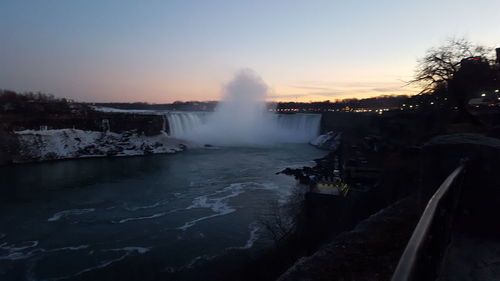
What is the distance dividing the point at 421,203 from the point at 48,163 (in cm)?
4238

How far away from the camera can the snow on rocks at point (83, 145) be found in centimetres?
3871

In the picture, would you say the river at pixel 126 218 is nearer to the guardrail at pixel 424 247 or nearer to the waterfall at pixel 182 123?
the guardrail at pixel 424 247

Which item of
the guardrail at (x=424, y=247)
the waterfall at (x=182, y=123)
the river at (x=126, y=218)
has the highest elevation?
the guardrail at (x=424, y=247)

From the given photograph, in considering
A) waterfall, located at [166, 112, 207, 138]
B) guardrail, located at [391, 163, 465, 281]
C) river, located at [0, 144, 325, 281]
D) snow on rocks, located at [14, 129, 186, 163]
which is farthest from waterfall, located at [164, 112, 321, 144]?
guardrail, located at [391, 163, 465, 281]

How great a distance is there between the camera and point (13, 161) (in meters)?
35.7

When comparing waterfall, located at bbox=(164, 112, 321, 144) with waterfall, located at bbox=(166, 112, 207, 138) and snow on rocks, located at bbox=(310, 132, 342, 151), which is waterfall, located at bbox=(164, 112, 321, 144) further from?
snow on rocks, located at bbox=(310, 132, 342, 151)

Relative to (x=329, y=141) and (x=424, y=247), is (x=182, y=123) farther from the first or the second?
(x=424, y=247)

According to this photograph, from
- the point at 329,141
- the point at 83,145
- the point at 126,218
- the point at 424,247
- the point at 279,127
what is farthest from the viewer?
the point at 279,127

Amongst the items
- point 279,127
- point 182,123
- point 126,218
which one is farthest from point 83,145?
point 279,127

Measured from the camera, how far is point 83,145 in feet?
141

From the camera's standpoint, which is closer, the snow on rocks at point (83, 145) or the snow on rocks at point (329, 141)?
the snow on rocks at point (83, 145)

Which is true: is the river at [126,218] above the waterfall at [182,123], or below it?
below

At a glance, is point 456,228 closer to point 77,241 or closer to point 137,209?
point 77,241

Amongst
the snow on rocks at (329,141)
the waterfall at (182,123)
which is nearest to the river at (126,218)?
the snow on rocks at (329,141)
